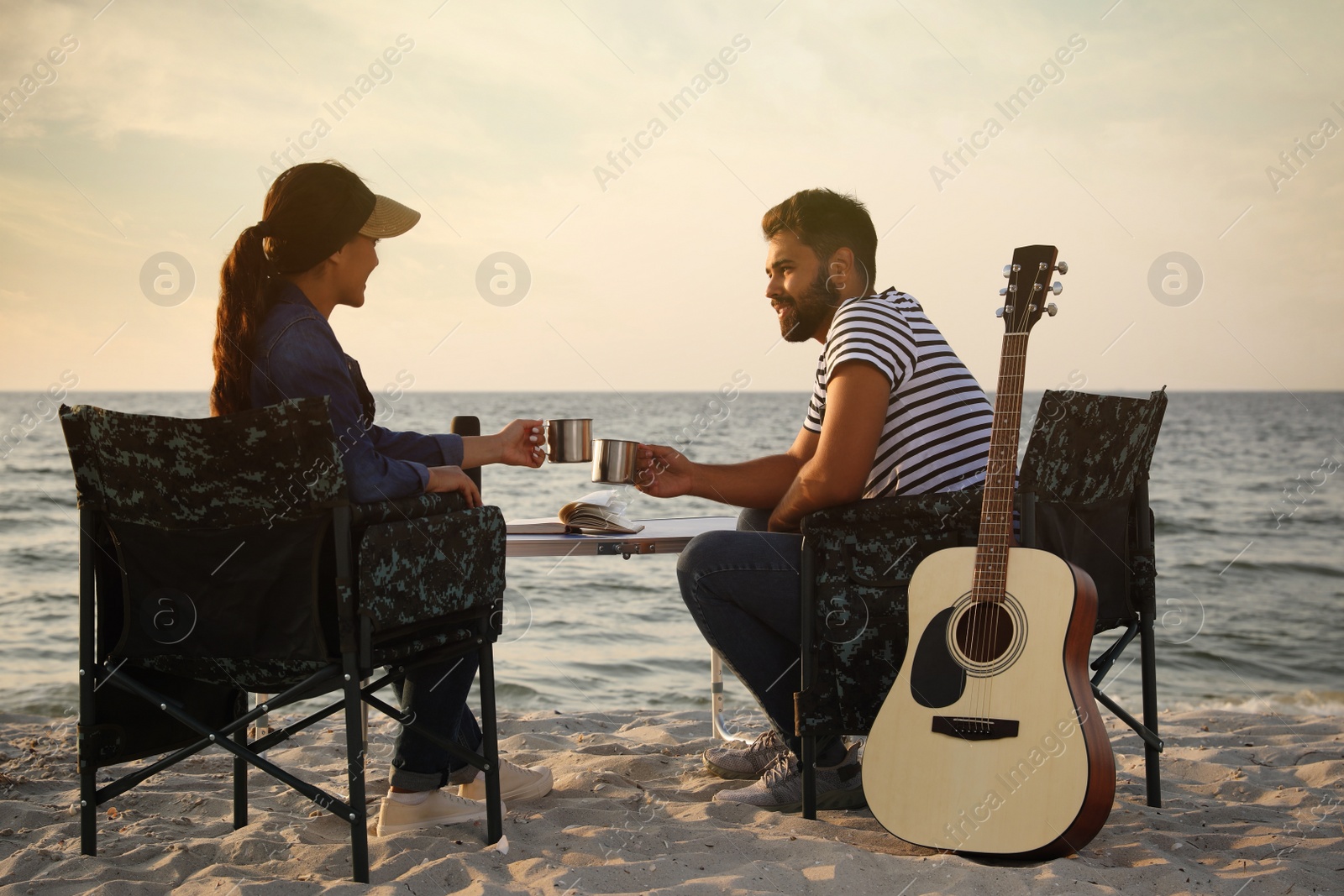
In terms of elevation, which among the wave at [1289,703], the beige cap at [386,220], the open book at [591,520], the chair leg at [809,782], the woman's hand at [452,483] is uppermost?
the beige cap at [386,220]

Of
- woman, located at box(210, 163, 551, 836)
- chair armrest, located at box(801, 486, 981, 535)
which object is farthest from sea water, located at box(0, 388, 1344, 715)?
woman, located at box(210, 163, 551, 836)

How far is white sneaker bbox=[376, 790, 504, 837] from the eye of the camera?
2635mm

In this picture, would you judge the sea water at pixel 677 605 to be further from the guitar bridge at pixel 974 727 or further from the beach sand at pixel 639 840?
the guitar bridge at pixel 974 727

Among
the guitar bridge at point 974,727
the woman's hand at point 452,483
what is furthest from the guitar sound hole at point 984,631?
the woman's hand at point 452,483

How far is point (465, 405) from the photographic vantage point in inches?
1913

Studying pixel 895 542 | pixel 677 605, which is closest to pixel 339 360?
pixel 895 542

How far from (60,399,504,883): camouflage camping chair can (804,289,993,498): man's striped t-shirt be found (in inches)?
46.1

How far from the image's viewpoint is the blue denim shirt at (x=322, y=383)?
228 centimetres

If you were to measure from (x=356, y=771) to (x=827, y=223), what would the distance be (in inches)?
80.1

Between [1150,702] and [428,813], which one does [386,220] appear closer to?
[428,813]

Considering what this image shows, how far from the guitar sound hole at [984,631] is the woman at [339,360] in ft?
4.13

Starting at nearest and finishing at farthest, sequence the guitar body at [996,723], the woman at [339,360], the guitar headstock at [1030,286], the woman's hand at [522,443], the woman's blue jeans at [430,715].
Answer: the guitar body at [996,723] < the woman at [339,360] < the guitar headstock at [1030,286] < the woman's blue jeans at [430,715] < the woman's hand at [522,443]

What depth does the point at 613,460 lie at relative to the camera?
2928 mm

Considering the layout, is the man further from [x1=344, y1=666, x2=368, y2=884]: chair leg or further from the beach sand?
[x1=344, y1=666, x2=368, y2=884]: chair leg
